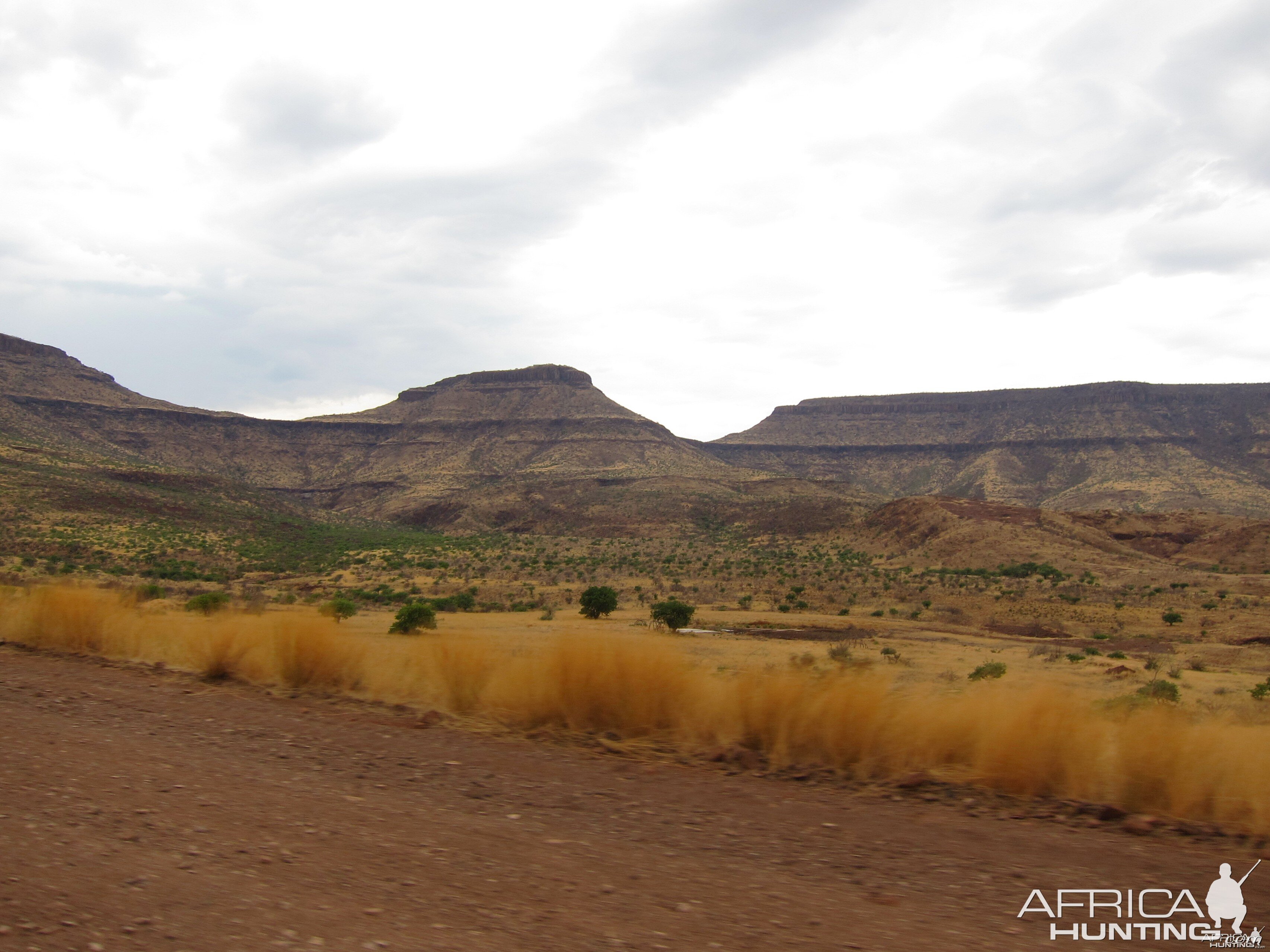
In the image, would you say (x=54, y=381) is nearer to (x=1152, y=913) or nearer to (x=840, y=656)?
(x=840, y=656)

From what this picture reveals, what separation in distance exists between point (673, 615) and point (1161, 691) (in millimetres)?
16929

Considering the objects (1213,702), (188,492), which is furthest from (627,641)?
(188,492)

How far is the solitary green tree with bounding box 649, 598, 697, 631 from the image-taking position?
29.8 metres

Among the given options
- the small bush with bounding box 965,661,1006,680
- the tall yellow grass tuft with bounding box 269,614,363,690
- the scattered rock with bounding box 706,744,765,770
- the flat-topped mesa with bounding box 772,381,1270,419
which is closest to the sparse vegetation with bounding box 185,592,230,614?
the tall yellow grass tuft with bounding box 269,614,363,690

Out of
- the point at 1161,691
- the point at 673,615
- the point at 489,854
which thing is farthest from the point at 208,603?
the point at 1161,691

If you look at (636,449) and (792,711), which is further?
(636,449)

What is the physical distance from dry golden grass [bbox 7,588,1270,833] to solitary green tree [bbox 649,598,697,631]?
19719 mm

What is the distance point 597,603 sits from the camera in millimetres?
32719

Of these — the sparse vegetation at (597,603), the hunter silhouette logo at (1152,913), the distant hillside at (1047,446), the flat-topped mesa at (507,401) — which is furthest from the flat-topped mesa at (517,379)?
the hunter silhouette logo at (1152,913)

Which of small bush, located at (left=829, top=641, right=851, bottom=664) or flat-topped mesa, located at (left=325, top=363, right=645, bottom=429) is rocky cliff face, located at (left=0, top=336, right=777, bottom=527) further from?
small bush, located at (left=829, top=641, right=851, bottom=664)

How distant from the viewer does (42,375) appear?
11212cm

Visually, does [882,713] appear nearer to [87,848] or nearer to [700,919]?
[700,919]

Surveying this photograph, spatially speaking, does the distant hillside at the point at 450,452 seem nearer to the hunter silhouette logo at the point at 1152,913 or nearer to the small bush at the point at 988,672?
the small bush at the point at 988,672

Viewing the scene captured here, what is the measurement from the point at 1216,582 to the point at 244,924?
57329 millimetres
